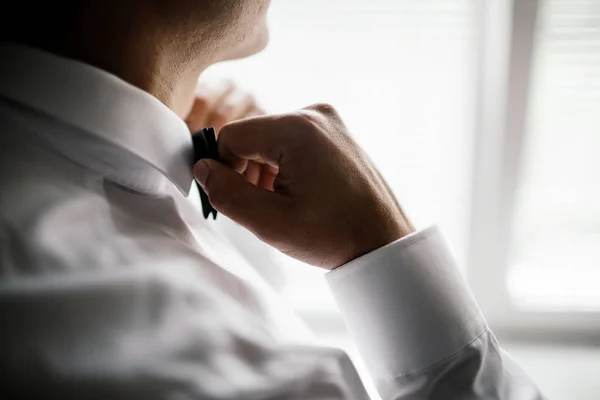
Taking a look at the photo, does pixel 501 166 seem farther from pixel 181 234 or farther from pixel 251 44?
pixel 181 234

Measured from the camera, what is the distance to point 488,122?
1097 millimetres

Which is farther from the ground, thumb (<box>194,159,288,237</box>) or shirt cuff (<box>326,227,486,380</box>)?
thumb (<box>194,159,288,237</box>)

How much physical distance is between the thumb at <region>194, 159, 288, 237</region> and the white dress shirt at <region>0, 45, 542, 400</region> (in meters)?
0.05

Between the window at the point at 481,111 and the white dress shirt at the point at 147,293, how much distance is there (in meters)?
0.37

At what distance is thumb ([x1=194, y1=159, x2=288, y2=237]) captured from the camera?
0.58m

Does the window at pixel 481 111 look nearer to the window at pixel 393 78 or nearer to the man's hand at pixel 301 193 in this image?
the window at pixel 393 78

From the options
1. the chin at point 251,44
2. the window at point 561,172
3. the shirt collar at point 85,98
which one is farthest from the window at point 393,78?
the shirt collar at point 85,98

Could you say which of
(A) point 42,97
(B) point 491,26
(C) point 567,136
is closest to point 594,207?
(C) point 567,136

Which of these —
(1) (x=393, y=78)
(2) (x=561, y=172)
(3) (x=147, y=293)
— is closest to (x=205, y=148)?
(3) (x=147, y=293)

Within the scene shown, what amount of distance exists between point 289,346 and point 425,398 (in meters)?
0.15

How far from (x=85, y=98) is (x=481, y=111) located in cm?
78

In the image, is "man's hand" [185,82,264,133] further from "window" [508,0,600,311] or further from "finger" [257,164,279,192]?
"window" [508,0,600,311]

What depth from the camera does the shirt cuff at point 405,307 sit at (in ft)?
2.01

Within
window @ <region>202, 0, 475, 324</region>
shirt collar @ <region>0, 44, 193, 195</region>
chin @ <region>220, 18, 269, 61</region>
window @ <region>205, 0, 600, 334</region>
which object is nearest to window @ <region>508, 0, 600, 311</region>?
window @ <region>205, 0, 600, 334</region>
